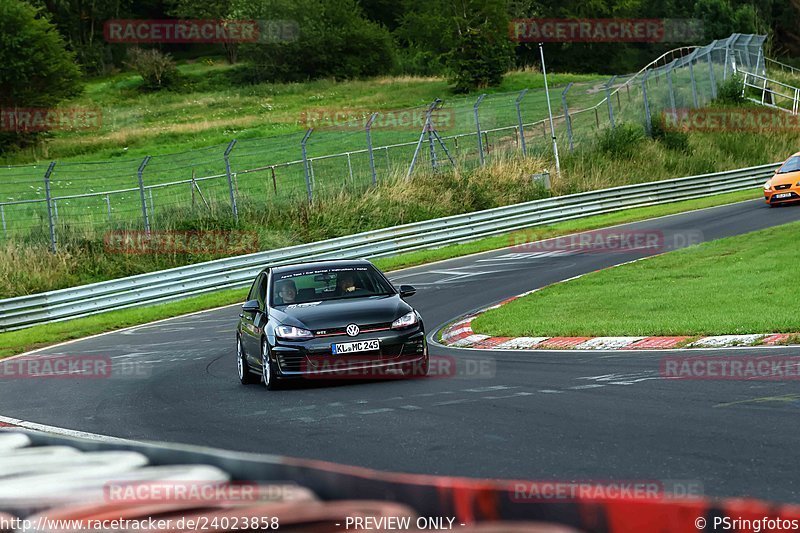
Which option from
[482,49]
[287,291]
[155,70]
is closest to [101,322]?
[287,291]

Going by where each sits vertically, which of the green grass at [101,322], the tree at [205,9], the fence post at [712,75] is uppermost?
the tree at [205,9]

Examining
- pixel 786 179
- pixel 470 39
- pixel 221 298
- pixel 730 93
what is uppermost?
pixel 470 39

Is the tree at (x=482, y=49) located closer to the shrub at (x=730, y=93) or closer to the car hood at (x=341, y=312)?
the shrub at (x=730, y=93)

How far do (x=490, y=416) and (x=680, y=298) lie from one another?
8573mm

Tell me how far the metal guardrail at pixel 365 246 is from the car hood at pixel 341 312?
1390 centimetres

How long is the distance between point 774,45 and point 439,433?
3644 inches

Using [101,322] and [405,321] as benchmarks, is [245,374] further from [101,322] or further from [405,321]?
[101,322]

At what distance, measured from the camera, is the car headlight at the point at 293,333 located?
12.2 meters

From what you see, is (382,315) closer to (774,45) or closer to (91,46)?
(774,45)

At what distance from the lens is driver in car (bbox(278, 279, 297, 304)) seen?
43.6 feet

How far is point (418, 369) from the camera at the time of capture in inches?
488

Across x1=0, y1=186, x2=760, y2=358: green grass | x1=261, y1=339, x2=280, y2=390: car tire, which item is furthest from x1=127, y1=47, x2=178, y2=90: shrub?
x1=261, y1=339, x2=280, y2=390: car tire

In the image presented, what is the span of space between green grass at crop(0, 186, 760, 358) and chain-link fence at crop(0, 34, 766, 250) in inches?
151

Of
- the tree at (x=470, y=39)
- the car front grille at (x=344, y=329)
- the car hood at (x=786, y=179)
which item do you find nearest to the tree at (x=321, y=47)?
the tree at (x=470, y=39)
